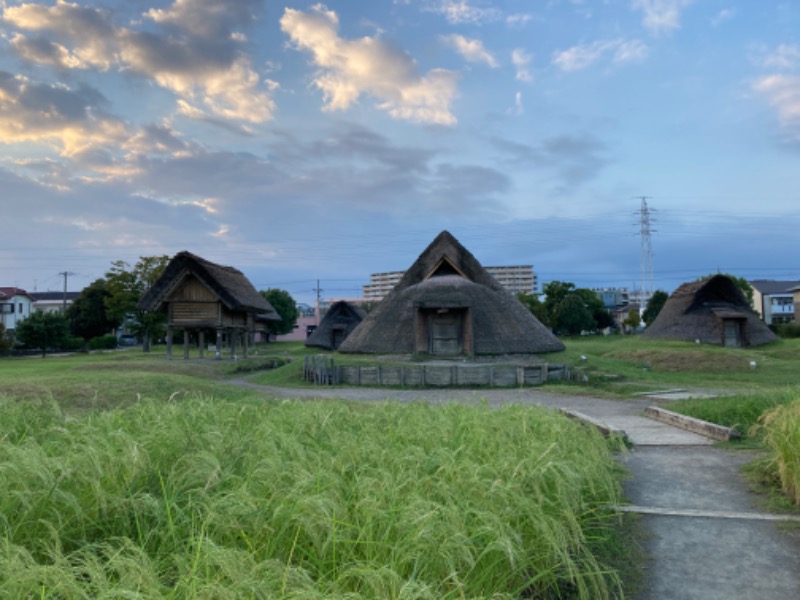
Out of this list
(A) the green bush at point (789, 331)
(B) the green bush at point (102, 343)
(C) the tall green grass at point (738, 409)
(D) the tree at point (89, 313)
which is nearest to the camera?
(C) the tall green grass at point (738, 409)

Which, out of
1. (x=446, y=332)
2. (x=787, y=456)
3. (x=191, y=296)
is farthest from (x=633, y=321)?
→ (x=787, y=456)

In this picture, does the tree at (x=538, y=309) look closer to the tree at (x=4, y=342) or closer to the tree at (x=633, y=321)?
the tree at (x=633, y=321)

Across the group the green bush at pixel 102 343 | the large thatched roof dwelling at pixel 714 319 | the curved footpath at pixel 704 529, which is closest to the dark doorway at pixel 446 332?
the curved footpath at pixel 704 529

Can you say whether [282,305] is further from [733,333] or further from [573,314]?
[733,333]

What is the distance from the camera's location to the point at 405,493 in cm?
410

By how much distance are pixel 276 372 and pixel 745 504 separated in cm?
2181

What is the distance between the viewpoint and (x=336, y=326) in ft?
152

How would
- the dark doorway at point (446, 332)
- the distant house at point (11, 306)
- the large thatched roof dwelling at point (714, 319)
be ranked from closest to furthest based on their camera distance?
the dark doorway at point (446, 332), the large thatched roof dwelling at point (714, 319), the distant house at point (11, 306)

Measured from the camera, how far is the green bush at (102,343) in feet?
193

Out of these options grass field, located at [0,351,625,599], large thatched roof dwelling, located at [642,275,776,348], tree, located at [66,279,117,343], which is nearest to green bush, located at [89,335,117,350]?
tree, located at [66,279,117,343]

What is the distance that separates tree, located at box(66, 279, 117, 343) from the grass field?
55647mm

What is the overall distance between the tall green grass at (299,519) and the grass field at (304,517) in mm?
15

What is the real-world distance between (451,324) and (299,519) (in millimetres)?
24424

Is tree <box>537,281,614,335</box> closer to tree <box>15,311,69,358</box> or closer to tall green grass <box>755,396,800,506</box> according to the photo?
tree <box>15,311,69,358</box>
